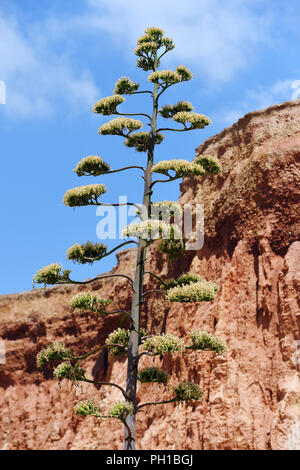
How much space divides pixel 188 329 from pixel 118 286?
851cm

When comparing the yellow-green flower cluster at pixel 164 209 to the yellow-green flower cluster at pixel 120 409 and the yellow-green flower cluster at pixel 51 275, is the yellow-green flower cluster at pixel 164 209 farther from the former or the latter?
the yellow-green flower cluster at pixel 120 409

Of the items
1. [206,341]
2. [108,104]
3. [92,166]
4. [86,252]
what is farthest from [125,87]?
[206,341]

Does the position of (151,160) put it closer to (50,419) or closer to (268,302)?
(268,302)

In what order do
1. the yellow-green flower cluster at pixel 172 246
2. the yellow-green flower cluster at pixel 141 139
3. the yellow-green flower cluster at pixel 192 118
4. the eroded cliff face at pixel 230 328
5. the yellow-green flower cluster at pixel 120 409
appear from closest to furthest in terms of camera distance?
1. the yellow-green flower cluster at pixel 120 409
2. the yellow-green flower cluster at pixel 172 246
3. the yellow-green flower cluster at pixel 192 118
4. the yellow-green flower cluster at pixel 141 139
5. the eroded cliff face at pixel 230 328

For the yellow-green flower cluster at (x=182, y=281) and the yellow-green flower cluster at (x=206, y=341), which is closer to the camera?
the yellow-green flower cluster at (x=206, y=341)

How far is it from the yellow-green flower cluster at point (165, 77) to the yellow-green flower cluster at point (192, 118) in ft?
5.06

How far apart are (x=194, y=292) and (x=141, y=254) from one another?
6.46ft

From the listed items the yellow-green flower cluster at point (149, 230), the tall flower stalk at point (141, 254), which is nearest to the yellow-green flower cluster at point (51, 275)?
the tall flower stalk at point (141, 254)

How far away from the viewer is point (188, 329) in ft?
78.9

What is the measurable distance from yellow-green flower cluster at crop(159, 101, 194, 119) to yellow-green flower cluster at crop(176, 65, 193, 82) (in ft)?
3.38

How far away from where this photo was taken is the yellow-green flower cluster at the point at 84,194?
1669 cm

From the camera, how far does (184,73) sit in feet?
62.3

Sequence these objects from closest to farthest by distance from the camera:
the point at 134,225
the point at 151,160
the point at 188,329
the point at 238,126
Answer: the point at 134,225 → the point at 151,160 → the point at 188,329 → the point at 238,126
